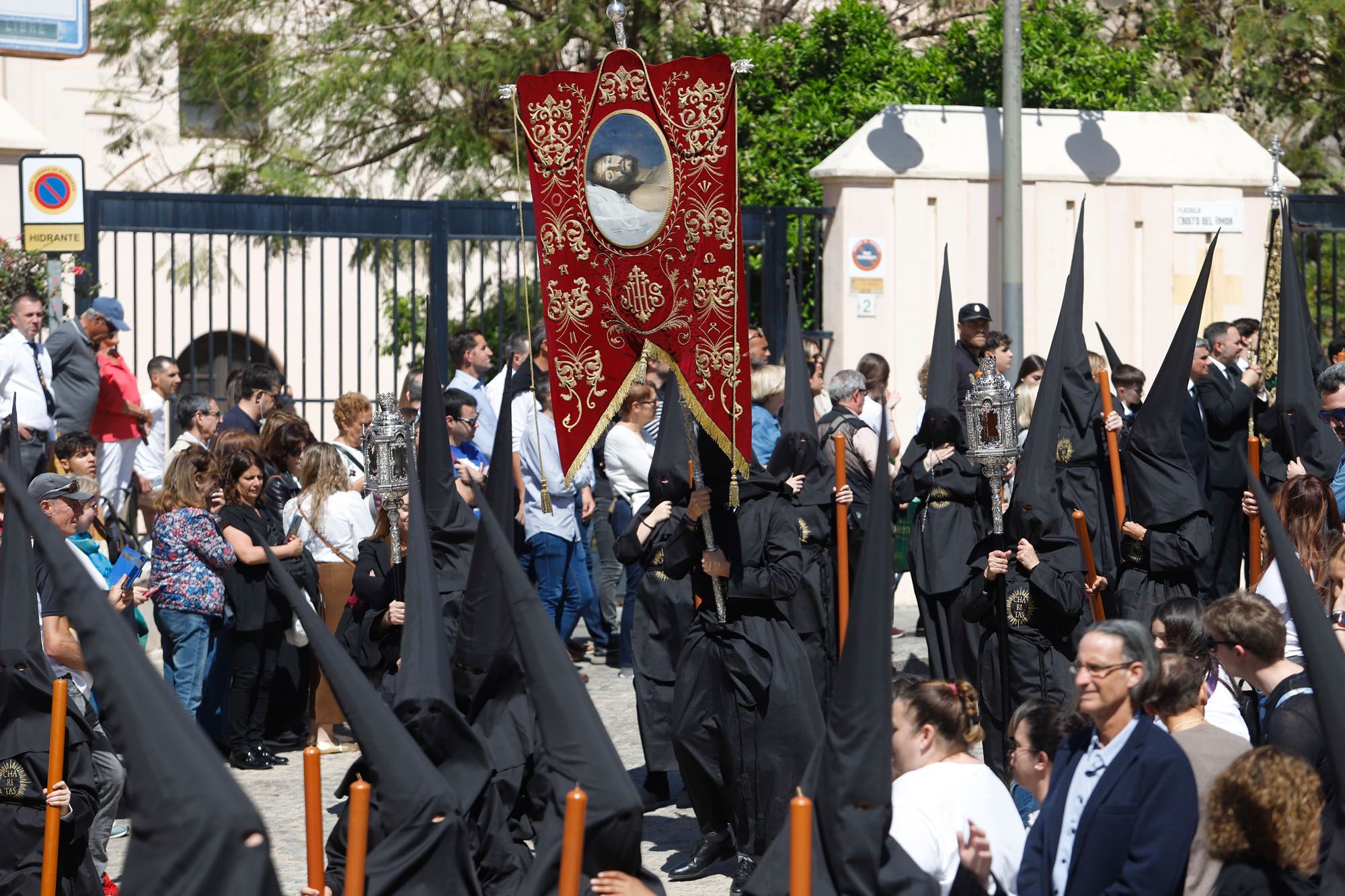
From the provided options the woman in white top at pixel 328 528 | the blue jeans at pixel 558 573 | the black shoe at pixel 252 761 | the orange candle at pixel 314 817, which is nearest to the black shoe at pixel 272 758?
the black shoe at pixel 252 761

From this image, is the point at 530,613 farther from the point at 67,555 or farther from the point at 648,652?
the point at 648,652

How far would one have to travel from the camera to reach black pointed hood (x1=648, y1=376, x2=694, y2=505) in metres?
7.43

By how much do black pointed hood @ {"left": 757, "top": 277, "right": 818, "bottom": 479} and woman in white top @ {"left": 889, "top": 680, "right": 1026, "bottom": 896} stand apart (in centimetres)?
293

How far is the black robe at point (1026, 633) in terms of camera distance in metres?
7.74

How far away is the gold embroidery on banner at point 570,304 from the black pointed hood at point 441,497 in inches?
19.8

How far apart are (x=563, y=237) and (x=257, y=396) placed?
4.04 m

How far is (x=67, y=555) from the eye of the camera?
12.7 ft

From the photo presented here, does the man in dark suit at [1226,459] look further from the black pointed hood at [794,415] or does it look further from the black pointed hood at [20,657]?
the black pointed hood at [20,657]

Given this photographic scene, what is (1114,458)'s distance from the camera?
29.1ft

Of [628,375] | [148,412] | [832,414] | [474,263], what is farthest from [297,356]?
[628,375]

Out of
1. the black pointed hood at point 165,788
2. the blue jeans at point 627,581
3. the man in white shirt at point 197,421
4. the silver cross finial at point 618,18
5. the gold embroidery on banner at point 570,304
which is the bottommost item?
the blue jeans at point 627,581

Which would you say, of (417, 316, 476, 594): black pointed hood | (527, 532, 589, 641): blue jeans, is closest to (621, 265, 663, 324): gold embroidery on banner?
(417, 316, 476, 594): black pointed hood

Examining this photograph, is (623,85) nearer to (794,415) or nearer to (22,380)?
(794,415)

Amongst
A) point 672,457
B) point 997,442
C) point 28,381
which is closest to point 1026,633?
point 997,442
